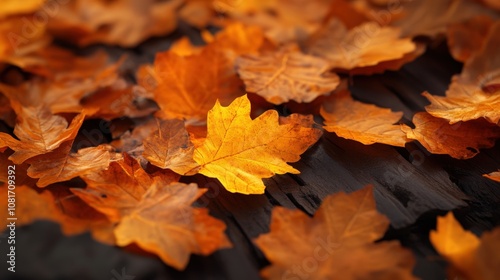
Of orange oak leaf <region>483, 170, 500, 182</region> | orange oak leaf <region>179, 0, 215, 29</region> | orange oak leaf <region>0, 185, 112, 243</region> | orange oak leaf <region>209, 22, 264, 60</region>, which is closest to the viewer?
orange oak leaf <region>0, 185, 112, 243</region>

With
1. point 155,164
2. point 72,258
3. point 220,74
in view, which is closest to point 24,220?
point 72,258

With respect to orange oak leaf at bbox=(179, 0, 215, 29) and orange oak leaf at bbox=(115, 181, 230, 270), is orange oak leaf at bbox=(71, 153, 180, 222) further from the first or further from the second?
orange oak leaf at bbox=(179, 0, 215, 29)

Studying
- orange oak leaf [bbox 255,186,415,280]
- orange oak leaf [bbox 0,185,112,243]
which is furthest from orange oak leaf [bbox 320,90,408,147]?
orange oak leaf [bbox 0,185,112,243]

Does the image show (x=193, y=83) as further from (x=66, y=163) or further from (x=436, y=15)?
(x=436, y=15)

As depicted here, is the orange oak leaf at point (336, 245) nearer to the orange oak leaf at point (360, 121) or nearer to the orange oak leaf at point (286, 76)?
the orange oak leaf at point (360, 121)

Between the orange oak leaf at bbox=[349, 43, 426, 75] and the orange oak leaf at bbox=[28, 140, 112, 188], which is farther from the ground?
the orange oak leaf at bbox=[349, 43, 426, 75]

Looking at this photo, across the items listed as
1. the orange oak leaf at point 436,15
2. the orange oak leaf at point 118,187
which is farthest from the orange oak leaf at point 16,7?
the orange oak leaf at point 436,15

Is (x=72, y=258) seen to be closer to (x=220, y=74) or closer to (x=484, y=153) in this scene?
(x=220, y=74)
